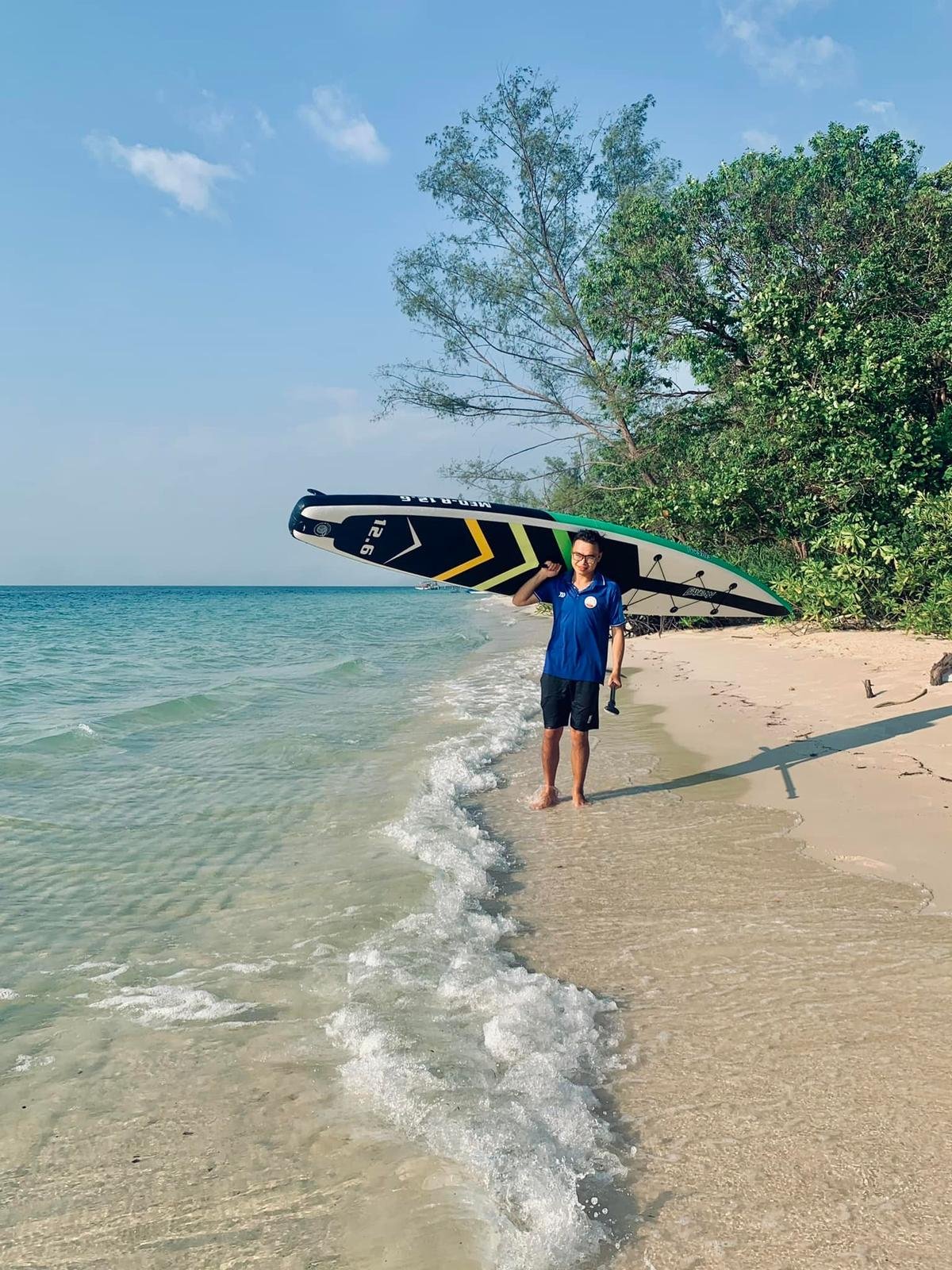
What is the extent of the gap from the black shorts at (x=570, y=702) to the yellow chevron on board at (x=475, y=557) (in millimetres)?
1996

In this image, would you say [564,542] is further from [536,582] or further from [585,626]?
[585,626]

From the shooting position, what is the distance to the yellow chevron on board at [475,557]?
752cm

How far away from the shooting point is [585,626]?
5.64 metres

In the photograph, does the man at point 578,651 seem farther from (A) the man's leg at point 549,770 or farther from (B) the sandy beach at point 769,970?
(B) the sandy beach at point 769,970

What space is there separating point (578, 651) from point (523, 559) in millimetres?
2091

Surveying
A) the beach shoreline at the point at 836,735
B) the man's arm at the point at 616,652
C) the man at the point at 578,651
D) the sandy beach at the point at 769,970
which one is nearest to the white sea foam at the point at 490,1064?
the sandy beach at the point at 769,970

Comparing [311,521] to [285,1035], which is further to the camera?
[311,521]

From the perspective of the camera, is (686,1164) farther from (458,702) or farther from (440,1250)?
(458,702)

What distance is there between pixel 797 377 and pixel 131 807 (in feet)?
37.4

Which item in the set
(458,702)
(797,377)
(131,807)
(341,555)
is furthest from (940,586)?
(131,807)

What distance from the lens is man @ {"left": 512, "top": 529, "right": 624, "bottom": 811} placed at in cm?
563

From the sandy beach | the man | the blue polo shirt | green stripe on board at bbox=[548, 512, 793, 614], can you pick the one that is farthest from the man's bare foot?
green stripe on board at bbox=[548, 512, 793, 614]

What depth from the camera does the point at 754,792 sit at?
5809 millimetres

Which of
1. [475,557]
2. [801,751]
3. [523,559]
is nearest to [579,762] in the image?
[801,751]
